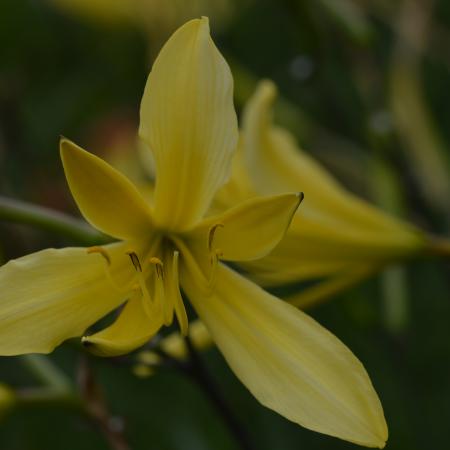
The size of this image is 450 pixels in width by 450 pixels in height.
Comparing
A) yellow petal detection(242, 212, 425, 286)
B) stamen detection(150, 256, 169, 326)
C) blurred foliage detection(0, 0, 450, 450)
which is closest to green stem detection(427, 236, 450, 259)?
yellow petal detection(242, 212, 425, 286)

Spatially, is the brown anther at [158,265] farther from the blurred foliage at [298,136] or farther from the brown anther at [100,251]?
the blurred foliage at [298,136]

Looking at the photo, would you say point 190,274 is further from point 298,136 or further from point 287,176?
point 298,136

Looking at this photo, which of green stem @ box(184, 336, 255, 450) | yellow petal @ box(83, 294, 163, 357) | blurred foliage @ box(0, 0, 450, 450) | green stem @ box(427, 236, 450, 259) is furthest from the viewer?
blurred foliage @ box(0, 0, 450, 450)

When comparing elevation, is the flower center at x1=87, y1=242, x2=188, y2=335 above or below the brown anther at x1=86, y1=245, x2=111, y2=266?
below

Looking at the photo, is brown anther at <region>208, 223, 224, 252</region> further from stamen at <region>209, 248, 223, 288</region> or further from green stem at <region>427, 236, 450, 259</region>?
green stem at <region>427, 236, 450, 259</region>

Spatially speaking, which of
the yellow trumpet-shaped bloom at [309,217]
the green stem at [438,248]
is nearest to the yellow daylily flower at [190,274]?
the yellow trumpet-shaped bloom at [309,217]

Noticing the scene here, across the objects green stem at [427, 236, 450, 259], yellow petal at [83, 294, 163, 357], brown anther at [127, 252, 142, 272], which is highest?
brown anther at [127, 252, 142, 272]

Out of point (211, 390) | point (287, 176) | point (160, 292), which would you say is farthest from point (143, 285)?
point (287, 176)

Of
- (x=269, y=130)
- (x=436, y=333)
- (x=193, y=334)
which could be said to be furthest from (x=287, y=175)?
(x=436, y=333)
